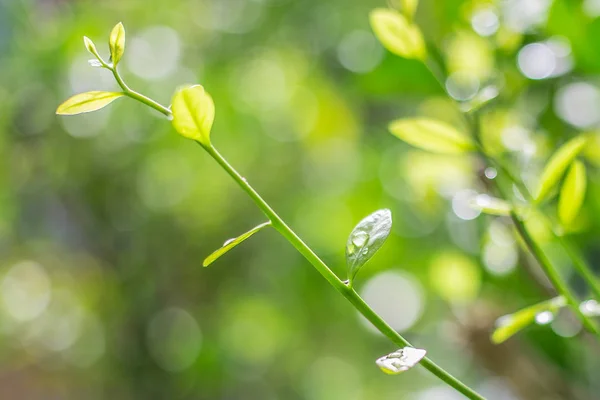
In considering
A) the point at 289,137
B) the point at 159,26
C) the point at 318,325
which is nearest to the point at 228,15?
the point at 159,26

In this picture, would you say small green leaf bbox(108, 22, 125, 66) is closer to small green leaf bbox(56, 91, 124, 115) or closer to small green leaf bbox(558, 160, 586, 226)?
small green leaf bbox(56, 91, 124, 115)

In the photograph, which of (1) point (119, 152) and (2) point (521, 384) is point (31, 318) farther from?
(2) point (521, 384)

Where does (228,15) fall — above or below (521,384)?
above

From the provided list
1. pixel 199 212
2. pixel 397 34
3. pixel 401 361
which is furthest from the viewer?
pixel 199 212

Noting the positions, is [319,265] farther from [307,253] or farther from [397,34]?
[397,34]

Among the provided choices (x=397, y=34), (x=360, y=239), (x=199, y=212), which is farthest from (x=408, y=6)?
(x=199, y=212)
